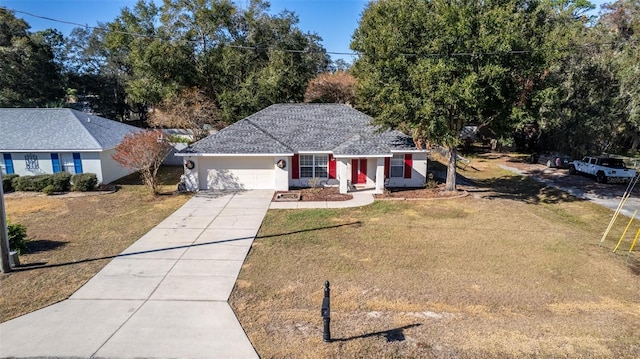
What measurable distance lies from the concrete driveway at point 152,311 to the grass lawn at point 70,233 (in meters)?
0.61

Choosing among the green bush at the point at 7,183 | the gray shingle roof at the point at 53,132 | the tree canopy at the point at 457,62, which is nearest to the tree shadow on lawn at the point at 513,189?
the tree canopy at the point at 457,62

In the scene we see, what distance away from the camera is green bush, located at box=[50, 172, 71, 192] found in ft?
66.1

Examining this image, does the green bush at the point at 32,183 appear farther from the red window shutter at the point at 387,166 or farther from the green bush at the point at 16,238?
the red window shutter at the point at 387,166

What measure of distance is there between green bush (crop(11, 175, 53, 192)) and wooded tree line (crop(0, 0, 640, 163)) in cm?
1045

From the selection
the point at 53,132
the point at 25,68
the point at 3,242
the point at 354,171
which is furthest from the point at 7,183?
the point at 25,68

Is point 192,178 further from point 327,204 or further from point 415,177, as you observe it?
point 415,177

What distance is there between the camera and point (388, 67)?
17.2m

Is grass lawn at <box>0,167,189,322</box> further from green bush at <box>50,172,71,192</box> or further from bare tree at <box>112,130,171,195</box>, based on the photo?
bare tree at <box>112,130,171,195</box>

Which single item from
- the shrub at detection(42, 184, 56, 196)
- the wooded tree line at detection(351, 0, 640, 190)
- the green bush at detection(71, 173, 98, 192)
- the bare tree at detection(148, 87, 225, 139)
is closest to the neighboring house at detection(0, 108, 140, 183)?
the green bush at detection(71, 173, 98, 192)

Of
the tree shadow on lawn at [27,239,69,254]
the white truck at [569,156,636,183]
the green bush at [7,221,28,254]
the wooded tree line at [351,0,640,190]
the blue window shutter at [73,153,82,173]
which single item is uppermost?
the wooded tree line at [351,0,640,190]

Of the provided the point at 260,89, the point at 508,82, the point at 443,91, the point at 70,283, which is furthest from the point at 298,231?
the point at 260,89

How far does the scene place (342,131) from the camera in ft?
74.8

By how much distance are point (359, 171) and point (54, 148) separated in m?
17.9

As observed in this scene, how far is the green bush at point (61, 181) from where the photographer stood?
66.1ft
